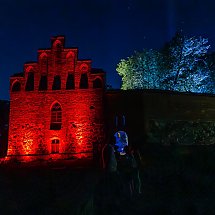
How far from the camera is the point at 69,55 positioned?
29.0 metres

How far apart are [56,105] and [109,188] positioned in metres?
10.7

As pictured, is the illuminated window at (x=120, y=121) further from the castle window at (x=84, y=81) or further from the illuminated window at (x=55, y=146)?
the illuminated window at (x=55, y=146)

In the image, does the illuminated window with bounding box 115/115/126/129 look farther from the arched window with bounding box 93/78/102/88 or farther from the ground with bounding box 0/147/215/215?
the ground with bounding box 0/147/215/215

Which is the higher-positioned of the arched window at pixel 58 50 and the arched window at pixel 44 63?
the arched window at pixel 58 50

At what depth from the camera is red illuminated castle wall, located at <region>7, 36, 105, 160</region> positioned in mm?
27234

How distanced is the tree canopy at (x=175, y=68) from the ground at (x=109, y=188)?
1370 centimetres

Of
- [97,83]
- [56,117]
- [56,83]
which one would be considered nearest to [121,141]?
[97,83]

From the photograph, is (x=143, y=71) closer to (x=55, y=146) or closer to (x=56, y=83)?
(x=56, y=83)

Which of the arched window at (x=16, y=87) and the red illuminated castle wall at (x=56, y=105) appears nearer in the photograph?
the red illuminated castle wall at (x=56, y=105)

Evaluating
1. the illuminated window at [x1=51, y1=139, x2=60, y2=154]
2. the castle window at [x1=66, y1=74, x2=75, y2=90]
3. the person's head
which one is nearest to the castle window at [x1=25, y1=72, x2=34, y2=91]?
the castle window at [x1=66, y1=74, x2=75, y2=90]

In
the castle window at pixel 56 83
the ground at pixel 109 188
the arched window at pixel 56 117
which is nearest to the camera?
the ground at pixel 109 188

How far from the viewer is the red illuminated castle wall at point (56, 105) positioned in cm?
2723

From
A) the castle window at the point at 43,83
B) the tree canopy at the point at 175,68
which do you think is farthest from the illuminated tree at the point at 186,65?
the castle window at the point at 43,83

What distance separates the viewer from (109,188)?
2000 cm
